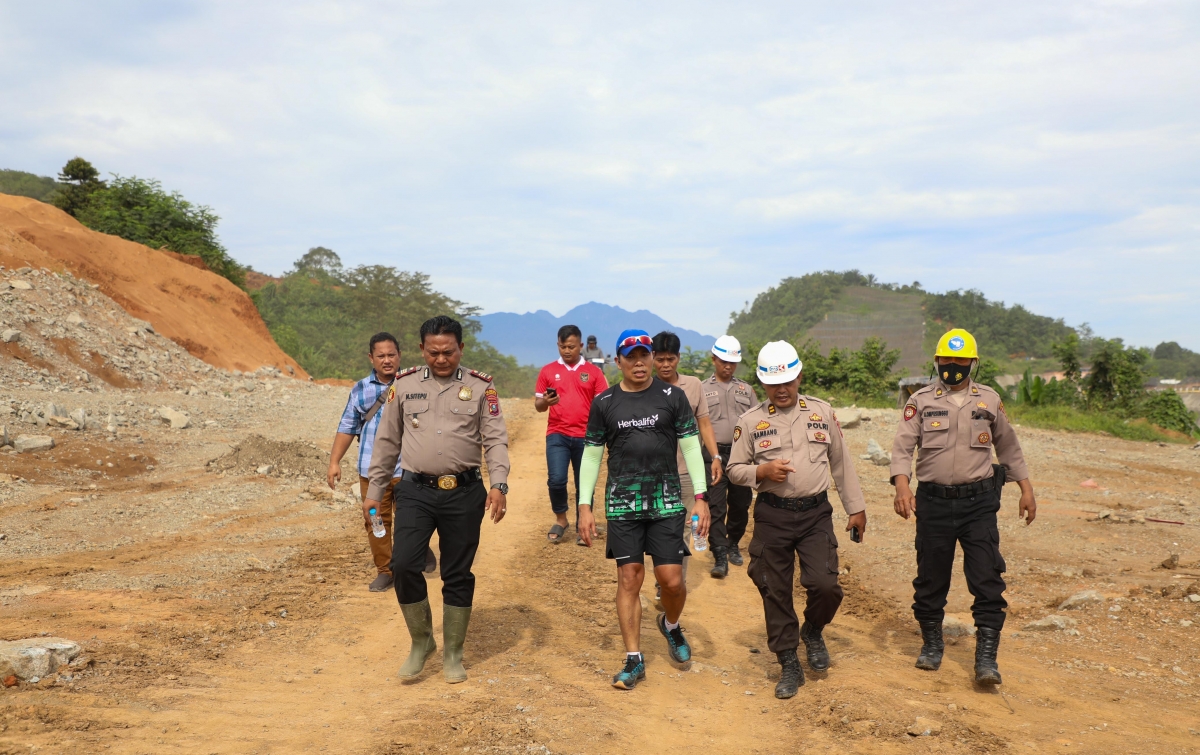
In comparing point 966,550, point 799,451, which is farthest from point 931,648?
point 799,451

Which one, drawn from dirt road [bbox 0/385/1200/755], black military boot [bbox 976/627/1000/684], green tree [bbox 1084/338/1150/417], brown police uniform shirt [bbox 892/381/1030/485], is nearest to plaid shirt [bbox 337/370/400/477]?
dirt road [bbox 0/385/1200/755]

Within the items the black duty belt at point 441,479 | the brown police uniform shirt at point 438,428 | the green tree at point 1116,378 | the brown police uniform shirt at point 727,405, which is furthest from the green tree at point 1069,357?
the black duty belt at point 441,479

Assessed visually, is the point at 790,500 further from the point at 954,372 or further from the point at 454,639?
the point at 454,639

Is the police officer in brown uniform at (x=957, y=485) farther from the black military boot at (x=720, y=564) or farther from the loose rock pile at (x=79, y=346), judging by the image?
the loose rock pile at (x=79, y=346)

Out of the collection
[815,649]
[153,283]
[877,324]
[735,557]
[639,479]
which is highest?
[877,324]

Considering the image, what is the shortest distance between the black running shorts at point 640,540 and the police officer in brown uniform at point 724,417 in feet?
7.56

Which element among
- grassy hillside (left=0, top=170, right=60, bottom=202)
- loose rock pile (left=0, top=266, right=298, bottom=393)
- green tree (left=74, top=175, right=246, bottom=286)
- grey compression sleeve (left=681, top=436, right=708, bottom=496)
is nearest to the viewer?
grey compression sleeve (left=681, top=436, right=708, bottom=496)

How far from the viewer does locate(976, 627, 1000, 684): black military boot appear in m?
5.02

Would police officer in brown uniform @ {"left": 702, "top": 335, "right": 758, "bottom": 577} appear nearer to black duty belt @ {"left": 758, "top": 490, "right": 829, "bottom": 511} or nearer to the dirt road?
the dirt road

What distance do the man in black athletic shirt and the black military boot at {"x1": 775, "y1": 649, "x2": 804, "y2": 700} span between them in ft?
2.44

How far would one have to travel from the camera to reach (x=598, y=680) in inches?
206

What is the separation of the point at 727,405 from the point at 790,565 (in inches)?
99.3

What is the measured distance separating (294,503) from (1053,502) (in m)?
10.6

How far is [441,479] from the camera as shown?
5.01 m
